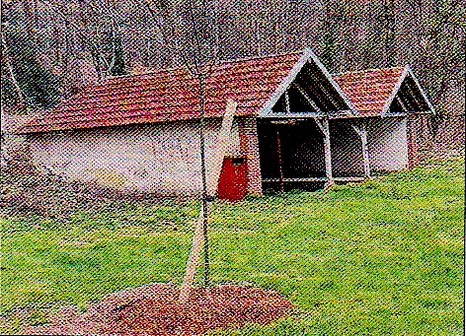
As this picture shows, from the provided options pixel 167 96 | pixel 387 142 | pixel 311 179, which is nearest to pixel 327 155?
pixel 311 179

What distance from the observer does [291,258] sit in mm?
6344

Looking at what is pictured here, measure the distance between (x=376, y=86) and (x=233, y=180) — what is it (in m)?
3.43

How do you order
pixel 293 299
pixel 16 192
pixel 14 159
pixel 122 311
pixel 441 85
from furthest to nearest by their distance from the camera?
pixel 441 85 < pixel 14 159 < pixel 16 192 < pixel 293 299 < pixel 122 311

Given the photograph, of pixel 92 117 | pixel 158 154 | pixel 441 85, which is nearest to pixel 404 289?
pixel 158 154

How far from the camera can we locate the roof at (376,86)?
11.3 metres

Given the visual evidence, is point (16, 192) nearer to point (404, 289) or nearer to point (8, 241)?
point (8, 241)

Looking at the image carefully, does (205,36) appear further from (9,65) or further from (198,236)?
(9,65)

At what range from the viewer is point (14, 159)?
10.7 metres

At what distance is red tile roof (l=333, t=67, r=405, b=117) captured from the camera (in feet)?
37.2

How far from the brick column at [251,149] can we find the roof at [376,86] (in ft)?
8.13

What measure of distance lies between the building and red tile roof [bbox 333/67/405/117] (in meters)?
0.02

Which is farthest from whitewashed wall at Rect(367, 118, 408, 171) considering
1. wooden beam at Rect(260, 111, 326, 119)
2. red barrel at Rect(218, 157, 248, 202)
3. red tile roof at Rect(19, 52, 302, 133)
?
red barrel at Rect(218, 157, 248, 202)

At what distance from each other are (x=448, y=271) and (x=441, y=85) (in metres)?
8.12

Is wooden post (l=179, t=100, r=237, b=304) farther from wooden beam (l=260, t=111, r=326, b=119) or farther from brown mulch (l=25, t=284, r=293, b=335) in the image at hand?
wooden beam (l=260, t=111, r=326, b=119)
